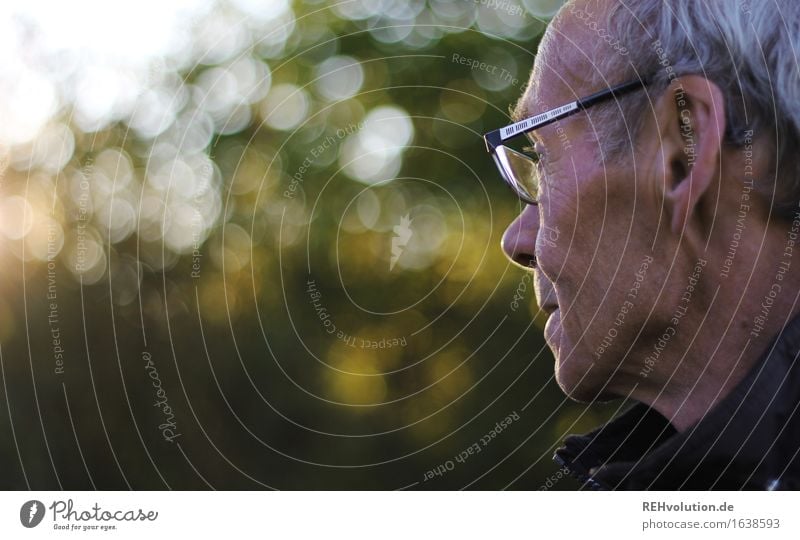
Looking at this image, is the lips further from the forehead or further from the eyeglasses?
the forehead

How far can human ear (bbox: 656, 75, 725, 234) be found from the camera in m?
0.92

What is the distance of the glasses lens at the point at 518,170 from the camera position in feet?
3.90

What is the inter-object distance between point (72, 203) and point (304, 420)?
2.07 meters

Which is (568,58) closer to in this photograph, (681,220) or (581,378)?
(681,220)

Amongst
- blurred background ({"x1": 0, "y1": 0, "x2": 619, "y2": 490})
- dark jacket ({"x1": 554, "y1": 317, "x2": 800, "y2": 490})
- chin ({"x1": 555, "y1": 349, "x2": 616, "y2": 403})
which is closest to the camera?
dark jacket ({"x1": 554, "y1": 317, "x2": 800, "y2": 490})

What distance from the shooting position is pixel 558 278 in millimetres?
1098

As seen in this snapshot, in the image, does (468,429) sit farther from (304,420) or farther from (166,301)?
(166,301)

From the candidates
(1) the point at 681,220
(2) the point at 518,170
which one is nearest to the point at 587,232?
(1) the point at 681,220

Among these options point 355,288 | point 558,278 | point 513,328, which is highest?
point 558,278

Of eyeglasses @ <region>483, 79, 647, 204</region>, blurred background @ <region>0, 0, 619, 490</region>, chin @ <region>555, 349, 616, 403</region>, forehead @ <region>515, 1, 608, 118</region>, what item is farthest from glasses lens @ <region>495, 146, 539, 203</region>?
blurred background @ <region>0, 0, 619, 490</region>

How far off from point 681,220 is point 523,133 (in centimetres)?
24

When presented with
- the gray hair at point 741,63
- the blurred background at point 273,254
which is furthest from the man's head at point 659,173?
the blurred background at point 273,254

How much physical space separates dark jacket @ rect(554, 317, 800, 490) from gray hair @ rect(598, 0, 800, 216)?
0.19 metres
